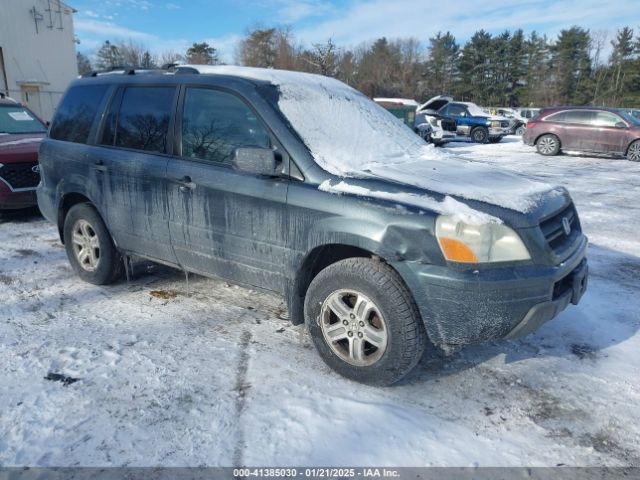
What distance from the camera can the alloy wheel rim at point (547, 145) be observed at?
50.9 ft

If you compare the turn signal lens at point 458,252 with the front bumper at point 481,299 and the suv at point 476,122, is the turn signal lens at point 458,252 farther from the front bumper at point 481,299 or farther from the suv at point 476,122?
the suv at point 476,122

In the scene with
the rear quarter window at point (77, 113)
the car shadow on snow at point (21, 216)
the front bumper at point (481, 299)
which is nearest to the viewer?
the front bumper at point (481, 299)

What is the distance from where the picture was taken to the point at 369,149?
3.41 m

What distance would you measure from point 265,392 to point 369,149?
1822mm

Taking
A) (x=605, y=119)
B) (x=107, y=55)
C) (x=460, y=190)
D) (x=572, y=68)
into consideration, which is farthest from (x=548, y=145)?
(x=107, y=55)

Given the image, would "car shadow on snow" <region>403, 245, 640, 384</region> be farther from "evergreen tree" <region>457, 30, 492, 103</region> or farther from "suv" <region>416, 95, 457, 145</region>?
"evergreen tree" <region>457, 30, 492, 103</region>

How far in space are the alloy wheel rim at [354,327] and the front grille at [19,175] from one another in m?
5.62

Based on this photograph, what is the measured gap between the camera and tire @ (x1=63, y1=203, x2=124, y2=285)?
418cm

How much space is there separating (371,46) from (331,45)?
45787 mm

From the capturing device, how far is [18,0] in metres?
22.8

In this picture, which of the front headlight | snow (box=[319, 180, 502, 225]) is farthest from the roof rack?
the front headlight

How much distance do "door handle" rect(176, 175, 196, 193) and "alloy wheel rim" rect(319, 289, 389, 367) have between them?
1.32m

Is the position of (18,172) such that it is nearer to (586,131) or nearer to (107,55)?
(586,131)

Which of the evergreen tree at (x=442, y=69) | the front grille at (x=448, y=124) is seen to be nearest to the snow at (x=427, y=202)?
the front grille at (x=448, y=124)
